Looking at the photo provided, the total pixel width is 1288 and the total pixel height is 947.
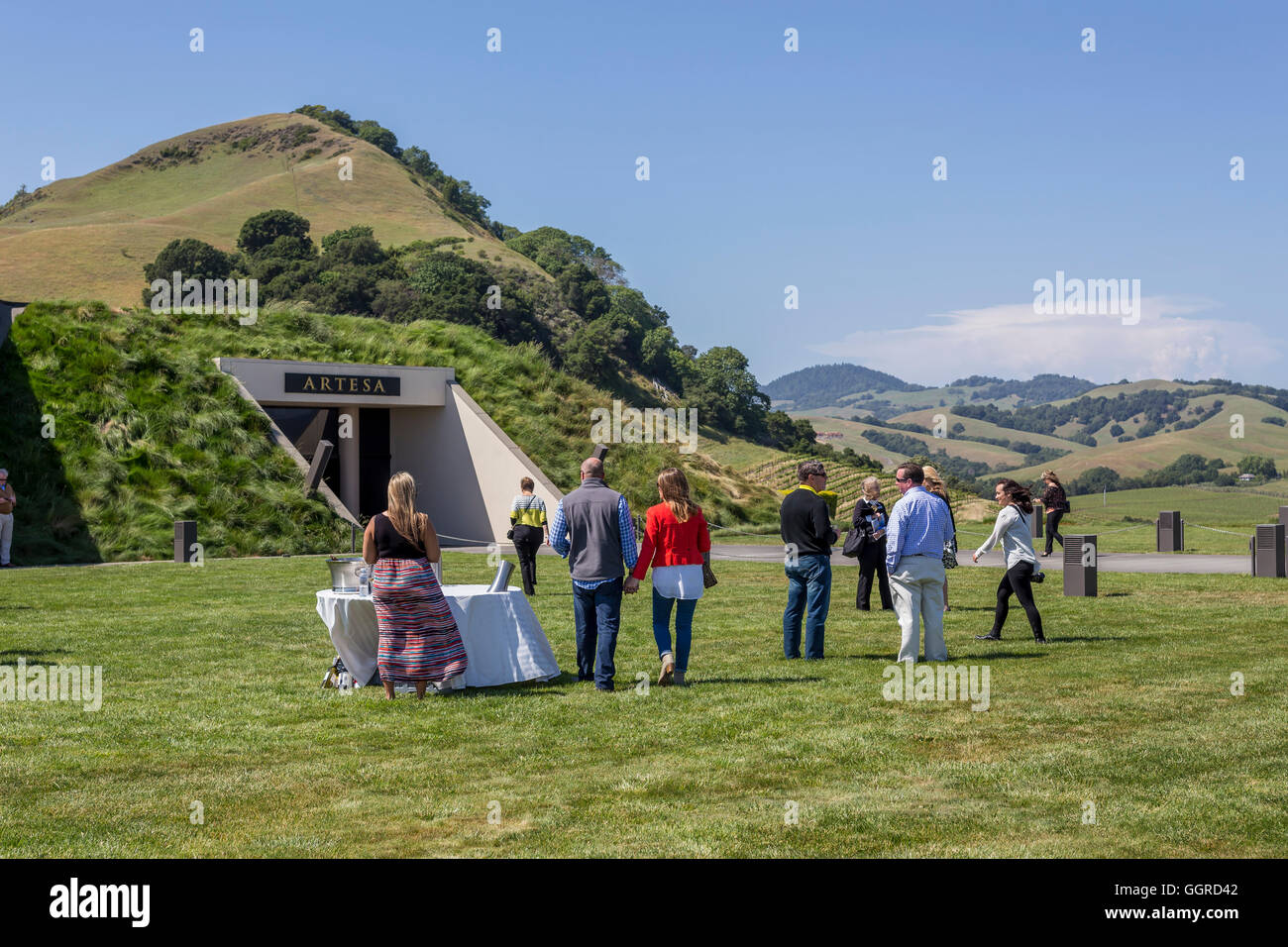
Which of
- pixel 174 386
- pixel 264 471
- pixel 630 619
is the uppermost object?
pixel 174 386

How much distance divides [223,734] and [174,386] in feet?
83.8

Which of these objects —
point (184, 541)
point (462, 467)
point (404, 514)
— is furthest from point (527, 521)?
point (462, 467)

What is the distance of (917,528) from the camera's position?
11.2m

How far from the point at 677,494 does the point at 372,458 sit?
27.6 meters

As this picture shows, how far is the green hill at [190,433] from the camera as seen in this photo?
1092 inches

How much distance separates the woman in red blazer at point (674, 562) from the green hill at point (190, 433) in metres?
19.4

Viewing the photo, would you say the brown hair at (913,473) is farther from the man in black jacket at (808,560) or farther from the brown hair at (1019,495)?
the brown hair at (1019,495)

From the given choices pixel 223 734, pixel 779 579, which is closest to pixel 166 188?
pixel 779 579

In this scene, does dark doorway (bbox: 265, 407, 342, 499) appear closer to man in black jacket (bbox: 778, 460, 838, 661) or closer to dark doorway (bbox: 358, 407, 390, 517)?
dark doorway (bbox: 358, 407, 390, 517)

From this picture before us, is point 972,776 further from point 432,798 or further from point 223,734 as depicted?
point 223,734

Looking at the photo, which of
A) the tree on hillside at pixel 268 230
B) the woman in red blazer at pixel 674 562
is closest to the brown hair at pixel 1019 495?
the woman in red blazer at pixel 674 562

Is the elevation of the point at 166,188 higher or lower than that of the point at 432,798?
higher

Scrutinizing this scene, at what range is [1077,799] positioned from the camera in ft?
21.8

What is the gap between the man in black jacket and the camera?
461 inches
